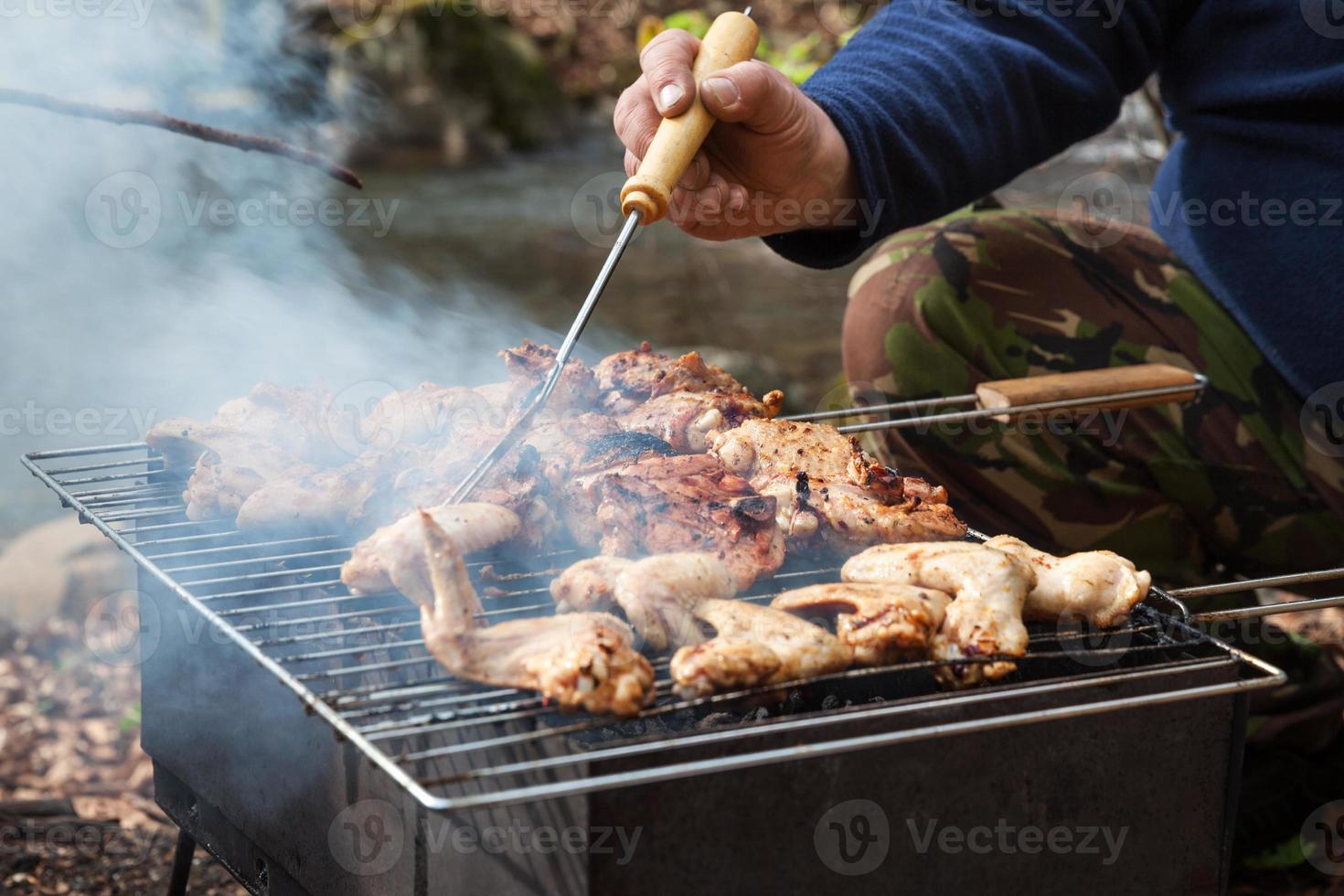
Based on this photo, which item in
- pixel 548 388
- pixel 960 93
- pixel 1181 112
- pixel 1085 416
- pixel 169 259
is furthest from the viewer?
pixel 169 259

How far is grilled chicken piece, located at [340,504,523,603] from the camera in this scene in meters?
2.08

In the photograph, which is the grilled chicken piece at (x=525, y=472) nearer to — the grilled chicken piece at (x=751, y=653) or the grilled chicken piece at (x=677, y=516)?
the grilled chicken piece at (x=677, y=516)

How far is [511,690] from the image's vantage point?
1.92 metres

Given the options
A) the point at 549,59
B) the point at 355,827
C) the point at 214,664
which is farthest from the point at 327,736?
the point at 549,59

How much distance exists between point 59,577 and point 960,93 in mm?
4190

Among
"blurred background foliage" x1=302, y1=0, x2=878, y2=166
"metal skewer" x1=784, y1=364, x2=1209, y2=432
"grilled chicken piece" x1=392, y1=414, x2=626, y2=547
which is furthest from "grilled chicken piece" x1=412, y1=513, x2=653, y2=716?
"blurred background foliage" x1=302, y1=0, x2=878, y2=166

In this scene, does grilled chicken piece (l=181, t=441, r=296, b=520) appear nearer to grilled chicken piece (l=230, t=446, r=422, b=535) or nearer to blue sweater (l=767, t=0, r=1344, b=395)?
grilled chicken piece (l=230, t=446, r=422, b=535)

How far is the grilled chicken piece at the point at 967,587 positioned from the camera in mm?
2004

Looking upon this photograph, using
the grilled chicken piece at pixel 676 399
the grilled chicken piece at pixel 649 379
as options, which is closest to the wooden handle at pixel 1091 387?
the grilled chicken piece at pixel 676 399

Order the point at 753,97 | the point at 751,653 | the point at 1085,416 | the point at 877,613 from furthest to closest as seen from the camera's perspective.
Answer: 1. the point at 1085,416
2. the point at 753,97
3. the point at 877,613
4. the point at 751,653

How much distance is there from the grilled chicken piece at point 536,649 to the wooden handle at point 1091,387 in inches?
51.4

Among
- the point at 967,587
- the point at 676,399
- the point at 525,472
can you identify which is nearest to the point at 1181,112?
the point at 676,399

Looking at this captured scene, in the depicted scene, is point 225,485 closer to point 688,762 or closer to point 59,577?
point 688,762

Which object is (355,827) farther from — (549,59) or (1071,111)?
(549,59)
